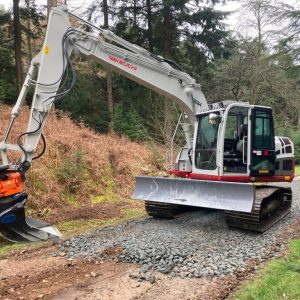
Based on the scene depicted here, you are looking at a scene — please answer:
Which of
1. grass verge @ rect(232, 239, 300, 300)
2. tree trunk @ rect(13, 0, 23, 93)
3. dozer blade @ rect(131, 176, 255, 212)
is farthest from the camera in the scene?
tree trunk @ rect(13, 0, 23, 93)

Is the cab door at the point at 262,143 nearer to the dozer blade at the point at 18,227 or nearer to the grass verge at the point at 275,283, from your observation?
the grass verge at the point at 275,283

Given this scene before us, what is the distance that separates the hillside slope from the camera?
8789 mm

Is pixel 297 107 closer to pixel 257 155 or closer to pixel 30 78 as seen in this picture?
pixel 257 155

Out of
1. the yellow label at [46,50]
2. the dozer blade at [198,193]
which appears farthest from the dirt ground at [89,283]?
the yellow label at [46,50]

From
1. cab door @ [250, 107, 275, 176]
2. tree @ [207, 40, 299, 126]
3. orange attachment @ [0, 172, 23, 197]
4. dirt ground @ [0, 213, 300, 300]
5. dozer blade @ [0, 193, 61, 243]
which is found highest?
tree @ [207, 40, 299, 126]

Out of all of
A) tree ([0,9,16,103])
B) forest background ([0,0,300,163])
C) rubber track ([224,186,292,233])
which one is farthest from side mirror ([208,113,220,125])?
tree ([0,9,16,103])

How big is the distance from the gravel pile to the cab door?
3.73ft

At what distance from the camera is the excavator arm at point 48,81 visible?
20.4 ft

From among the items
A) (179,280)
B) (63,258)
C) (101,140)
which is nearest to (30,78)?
(63,258)

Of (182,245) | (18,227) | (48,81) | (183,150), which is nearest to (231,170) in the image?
(183,150)

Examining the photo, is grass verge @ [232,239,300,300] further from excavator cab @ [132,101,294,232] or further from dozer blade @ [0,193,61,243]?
dozer blade @ [0,193,61,243]

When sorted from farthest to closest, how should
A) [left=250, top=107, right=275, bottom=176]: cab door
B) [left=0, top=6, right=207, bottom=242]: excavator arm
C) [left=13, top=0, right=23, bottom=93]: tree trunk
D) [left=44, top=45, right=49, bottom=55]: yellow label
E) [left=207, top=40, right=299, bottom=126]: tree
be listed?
[left=207, top=40, right=299, bottom=126]: tree < [left=13, top=0, right=23, bottom=93]: tree trunk < [left=250, top=107, right=275, bottom=176]: cab door < [left=44, top=45, right=49, bottom=55]: yellow label < [left=0, top=6, right=207, bottom=242]: excavator arm

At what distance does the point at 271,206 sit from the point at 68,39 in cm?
502

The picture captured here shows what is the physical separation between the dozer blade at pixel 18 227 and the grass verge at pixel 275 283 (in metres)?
3.52
